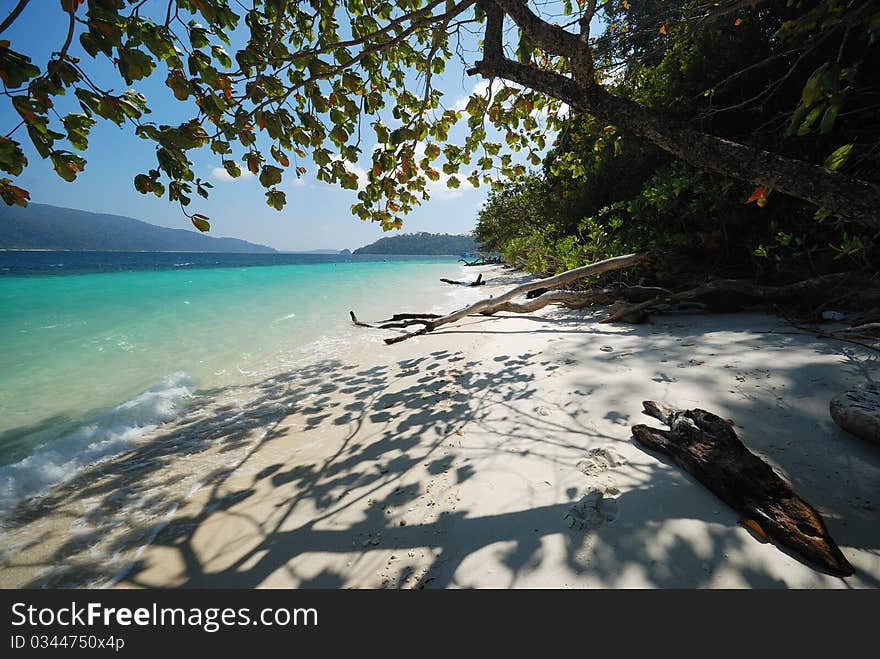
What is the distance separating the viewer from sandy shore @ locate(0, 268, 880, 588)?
174 cm

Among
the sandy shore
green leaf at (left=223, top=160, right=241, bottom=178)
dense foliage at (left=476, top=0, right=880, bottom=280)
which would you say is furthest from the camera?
dense foliage at (left=476, top=0, right=880, bottom=280)

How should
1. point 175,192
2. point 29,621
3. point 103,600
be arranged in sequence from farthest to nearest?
1. point 175,192
2. point 103,600
3. point 29,621

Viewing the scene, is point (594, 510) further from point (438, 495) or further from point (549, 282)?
point (549, 282)

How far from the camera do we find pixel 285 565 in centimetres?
210

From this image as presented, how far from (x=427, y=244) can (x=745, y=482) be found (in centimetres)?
17502

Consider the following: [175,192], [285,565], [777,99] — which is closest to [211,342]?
[175,192]

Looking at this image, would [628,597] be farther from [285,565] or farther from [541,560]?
[285,565]

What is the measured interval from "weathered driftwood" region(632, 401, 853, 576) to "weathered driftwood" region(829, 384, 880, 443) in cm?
85

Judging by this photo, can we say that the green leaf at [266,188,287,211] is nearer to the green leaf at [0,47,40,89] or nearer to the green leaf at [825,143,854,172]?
the green leaf at [0,47,40,89]

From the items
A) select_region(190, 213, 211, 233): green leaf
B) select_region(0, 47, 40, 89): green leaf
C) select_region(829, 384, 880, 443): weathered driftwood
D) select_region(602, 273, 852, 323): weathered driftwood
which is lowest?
select_region(829, 384, 880, 443): weathered driftwood

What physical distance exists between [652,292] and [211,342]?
11374mm

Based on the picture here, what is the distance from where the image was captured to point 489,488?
8.00 ft

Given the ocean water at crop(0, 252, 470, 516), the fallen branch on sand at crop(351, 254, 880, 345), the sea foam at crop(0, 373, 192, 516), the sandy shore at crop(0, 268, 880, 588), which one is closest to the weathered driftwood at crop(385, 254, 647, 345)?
the fallen branch on sand at crop(351, 254, 880, 345)

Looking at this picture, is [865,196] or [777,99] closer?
[865,196]
